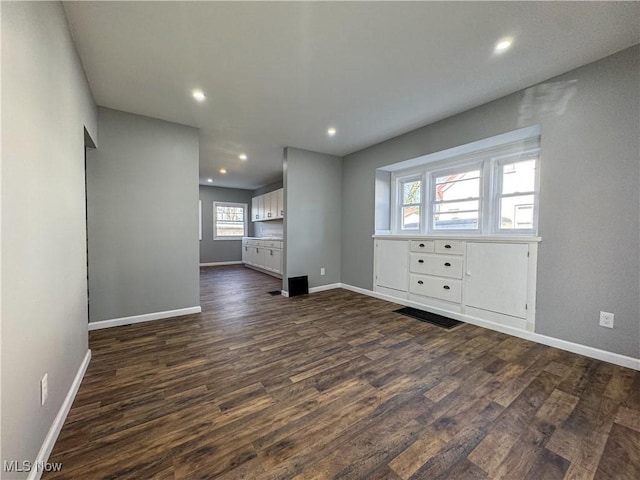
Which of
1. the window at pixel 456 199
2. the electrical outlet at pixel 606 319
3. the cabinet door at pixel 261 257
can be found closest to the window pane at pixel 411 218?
the window at pixel 456 199

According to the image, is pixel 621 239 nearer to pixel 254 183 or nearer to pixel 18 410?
pixel 18 410

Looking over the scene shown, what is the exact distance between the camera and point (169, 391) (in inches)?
70.1

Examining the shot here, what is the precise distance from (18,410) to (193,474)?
75cm

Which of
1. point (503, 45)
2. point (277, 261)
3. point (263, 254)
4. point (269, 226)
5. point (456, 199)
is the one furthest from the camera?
point (269, 226)

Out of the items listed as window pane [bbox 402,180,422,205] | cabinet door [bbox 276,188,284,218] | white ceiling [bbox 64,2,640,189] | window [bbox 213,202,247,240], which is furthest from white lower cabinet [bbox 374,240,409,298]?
window [bbox 213,202,247,240]

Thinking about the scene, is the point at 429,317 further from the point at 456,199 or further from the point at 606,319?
the point at 456,199

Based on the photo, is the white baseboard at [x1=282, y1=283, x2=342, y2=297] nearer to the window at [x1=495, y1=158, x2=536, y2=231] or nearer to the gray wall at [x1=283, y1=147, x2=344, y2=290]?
the gray wall at [x1=283, y1=147, x2=344, y2=290]

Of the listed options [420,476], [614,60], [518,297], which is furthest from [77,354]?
[614,60]

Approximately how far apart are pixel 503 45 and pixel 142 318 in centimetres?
459

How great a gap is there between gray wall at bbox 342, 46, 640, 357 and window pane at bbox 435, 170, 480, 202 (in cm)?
76

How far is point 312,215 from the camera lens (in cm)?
461

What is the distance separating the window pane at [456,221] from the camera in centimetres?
347

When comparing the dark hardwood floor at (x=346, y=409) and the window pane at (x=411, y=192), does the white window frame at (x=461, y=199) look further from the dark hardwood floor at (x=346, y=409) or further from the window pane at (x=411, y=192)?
the dark hardwood floor at (x=346, y=409)

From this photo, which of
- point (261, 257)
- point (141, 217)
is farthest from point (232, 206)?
point (141, 217)
